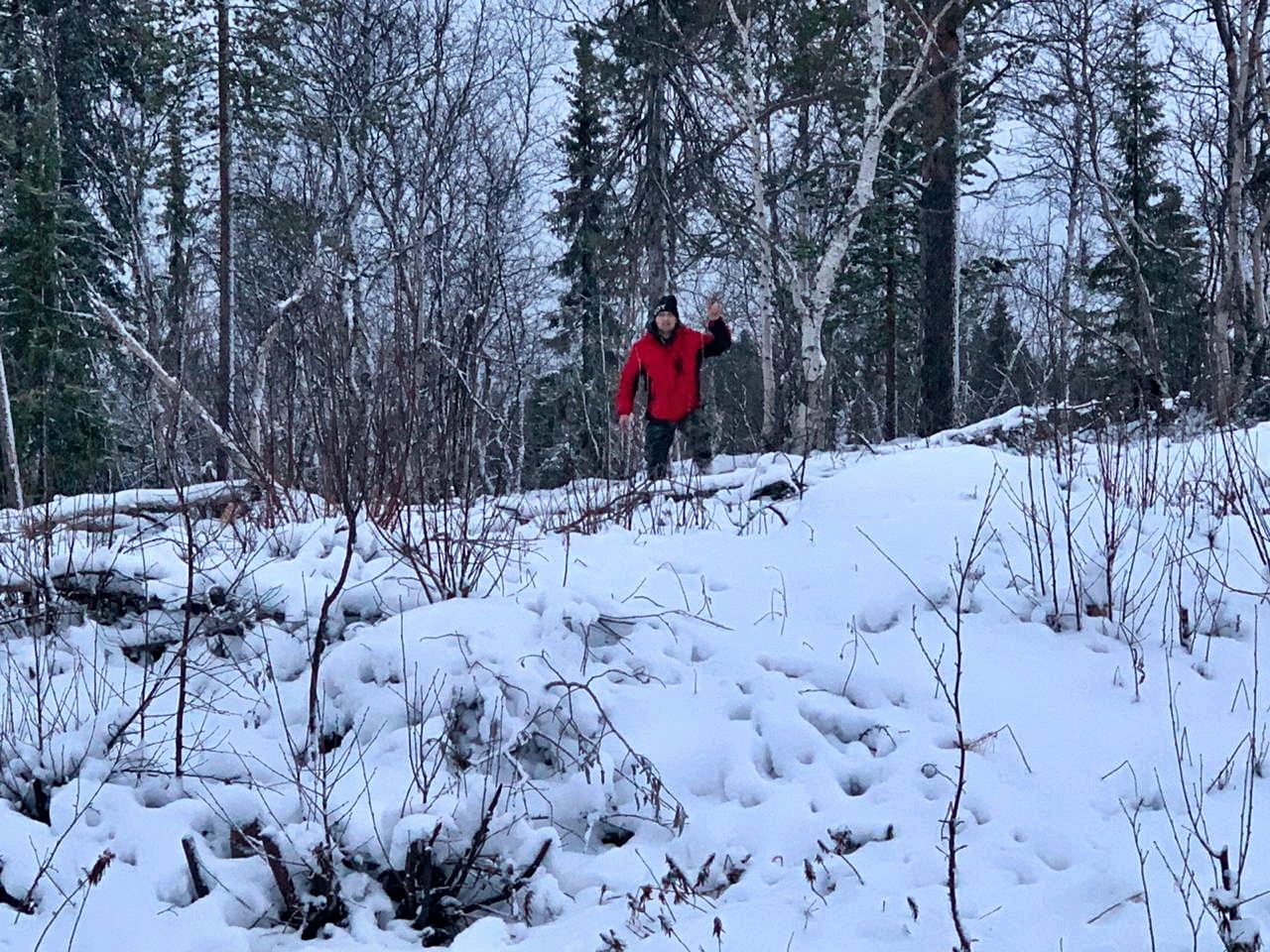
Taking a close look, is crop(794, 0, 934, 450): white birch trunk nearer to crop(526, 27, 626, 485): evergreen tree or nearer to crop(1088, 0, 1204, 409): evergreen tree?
crop(526, 27, 626, 485): evergreen tree

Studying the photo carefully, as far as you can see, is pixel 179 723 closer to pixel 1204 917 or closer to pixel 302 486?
pixel 302 486

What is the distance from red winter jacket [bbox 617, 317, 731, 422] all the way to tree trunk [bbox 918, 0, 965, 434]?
3304 millimetres

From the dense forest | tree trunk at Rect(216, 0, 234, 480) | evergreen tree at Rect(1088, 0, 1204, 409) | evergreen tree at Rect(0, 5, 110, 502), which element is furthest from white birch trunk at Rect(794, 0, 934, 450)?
evergreen tree at Rect(0, 5, 110, 502)

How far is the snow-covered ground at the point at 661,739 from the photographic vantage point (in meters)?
2.49

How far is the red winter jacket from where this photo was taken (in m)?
7.73

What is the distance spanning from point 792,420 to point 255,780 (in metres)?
8.70

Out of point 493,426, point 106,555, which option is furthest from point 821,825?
point 106,555

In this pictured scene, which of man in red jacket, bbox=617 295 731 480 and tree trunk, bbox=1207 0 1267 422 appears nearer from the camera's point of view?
man in red jacket, bbox=617 295 731 480

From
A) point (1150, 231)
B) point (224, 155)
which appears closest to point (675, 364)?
point (224, 155)

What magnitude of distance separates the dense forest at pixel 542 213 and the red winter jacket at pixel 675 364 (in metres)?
0.66

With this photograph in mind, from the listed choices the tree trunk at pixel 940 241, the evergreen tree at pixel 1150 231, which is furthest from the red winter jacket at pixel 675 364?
the evergreen tree at pixel 1150 231

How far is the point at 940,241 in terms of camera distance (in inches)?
396

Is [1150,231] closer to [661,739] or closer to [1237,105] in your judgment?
[1237,105]

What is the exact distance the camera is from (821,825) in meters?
2.80
